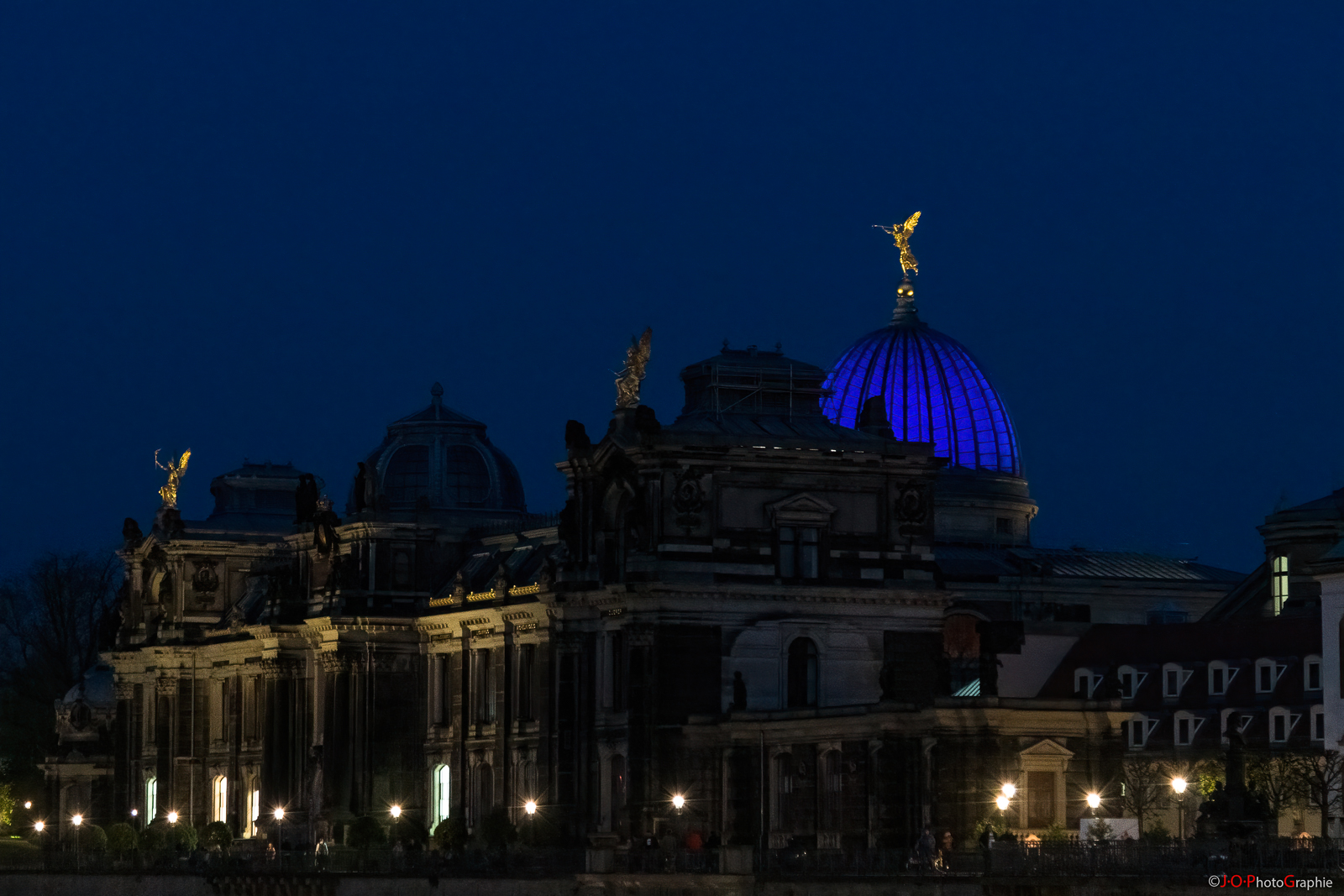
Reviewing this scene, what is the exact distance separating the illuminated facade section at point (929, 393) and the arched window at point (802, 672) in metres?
26.1

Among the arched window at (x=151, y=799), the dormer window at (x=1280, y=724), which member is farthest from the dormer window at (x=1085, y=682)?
the arched window at (x=151, y=799)

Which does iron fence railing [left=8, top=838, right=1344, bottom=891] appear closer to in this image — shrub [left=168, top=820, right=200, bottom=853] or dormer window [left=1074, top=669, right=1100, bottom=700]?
shrub [left=168, top=820, right=200, bottom=853]

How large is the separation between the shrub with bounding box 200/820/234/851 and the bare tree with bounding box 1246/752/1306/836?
2105 inches

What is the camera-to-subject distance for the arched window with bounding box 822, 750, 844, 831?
4365 inches

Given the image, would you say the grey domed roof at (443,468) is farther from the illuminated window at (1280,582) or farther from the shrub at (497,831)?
the illuminated window at (1280,582)

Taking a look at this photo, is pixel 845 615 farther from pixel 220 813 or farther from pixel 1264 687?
pixel 220 813

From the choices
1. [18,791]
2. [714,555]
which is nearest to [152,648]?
[18,791]

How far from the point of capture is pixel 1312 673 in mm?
106250

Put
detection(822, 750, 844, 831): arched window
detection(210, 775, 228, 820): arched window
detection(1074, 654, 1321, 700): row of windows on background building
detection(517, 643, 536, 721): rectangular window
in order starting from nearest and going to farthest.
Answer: detection(1074, 654, 1321, 700): row of windows on background building → detection(822, 750, 844, 831): arched window → detection(517, 643, 536, 721): rectangular window → detection(210, 775, 228, 820): arched window

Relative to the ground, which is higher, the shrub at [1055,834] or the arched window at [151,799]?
the arched window at [151,799]

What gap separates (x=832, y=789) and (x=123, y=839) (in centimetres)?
4042

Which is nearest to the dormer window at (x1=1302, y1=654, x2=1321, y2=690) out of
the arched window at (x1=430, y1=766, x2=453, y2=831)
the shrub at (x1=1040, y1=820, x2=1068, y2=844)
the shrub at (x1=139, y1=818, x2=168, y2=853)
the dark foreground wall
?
the shrub at (x1=1040, y1=820, x2=1068, y2=844)

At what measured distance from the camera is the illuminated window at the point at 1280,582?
12606 centimetres

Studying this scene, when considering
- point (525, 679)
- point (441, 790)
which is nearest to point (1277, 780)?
point (525, 679)
